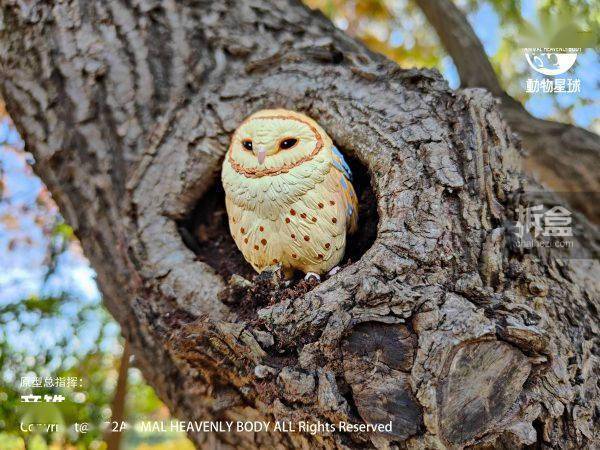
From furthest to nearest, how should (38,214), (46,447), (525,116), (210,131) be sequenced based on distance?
(38,214), (525,116), (46,447), (210,131)

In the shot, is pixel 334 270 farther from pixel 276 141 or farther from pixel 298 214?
pixel 276 141

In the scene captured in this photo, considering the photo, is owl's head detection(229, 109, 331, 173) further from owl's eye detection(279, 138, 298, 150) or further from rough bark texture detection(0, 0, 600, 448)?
rough bark texture detection(0, 0, 600, 448)

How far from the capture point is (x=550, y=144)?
2.34 metres

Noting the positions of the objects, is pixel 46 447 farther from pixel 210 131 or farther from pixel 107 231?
pixel 210 131

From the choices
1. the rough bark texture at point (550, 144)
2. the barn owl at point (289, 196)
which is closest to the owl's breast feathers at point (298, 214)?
the barn owl at point (289, 196)

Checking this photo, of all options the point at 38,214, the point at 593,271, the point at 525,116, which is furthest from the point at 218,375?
the point at 38,214

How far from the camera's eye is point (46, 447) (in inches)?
86.2

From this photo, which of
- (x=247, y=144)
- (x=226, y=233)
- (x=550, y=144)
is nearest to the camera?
(x=247, y=144)

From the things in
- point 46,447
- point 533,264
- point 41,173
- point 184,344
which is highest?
point 41,173

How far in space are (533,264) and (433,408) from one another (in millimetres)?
541

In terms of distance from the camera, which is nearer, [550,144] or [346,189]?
[346,189]

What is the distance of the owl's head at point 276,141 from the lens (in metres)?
1.48

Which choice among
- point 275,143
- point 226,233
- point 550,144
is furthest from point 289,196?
point 550,144

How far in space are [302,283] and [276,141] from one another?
383 millimetres
